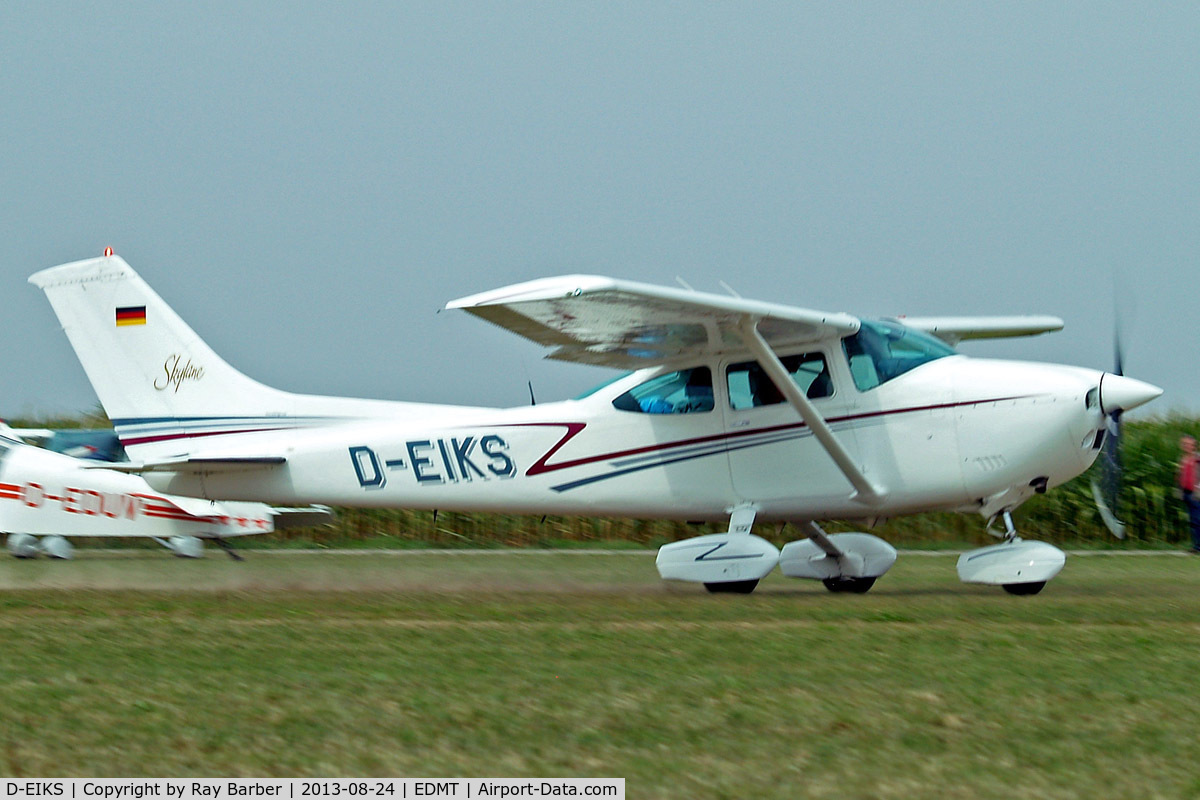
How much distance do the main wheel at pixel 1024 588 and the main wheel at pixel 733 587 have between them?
2113 mm

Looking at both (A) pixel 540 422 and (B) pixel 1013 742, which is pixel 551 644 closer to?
(B) pixel 1013 742

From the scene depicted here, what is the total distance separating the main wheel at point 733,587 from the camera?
11.5 meters

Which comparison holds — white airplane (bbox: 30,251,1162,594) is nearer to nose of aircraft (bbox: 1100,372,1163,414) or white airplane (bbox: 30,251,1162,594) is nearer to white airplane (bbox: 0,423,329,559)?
nose of aircraft (bbox: 1100,372,1163,414)

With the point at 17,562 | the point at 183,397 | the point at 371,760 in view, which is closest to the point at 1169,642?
the point at 371,760

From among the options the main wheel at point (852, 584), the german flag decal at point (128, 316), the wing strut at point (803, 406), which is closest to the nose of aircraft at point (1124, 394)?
the wing strut at point (803, 406)

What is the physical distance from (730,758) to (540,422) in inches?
301

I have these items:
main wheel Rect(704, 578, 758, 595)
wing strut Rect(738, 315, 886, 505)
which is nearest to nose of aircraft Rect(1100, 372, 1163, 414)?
wing strut Rect(738, 315, 886, 505)

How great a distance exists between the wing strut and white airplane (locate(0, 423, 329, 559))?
7.21 meters

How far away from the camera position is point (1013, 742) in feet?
15.3

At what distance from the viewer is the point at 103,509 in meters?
15.8

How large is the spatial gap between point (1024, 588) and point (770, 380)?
2708 mm

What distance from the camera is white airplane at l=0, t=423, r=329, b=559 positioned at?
51.5ft

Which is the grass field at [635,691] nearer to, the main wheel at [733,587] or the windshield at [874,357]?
the main wheel at [733,587]
